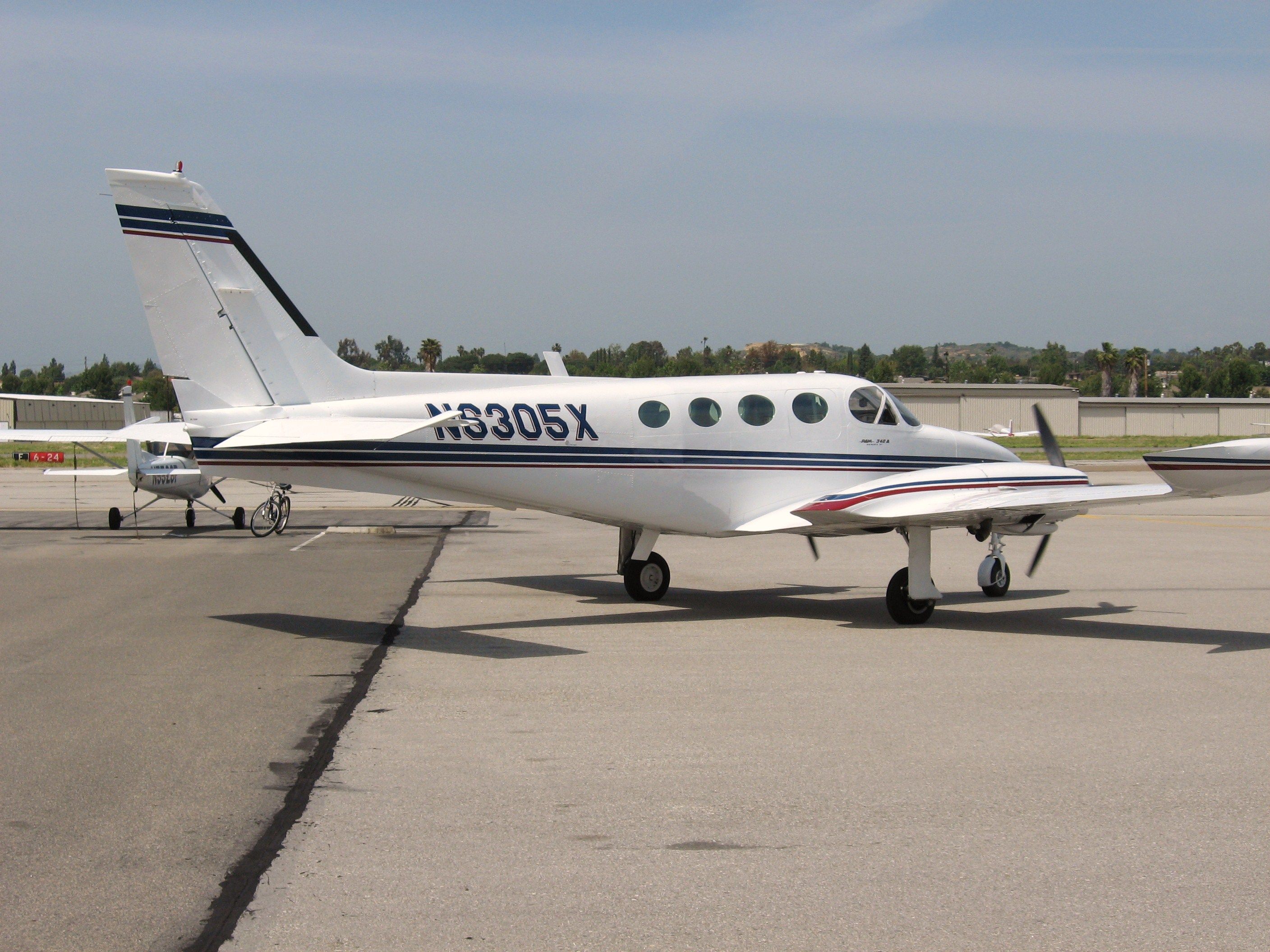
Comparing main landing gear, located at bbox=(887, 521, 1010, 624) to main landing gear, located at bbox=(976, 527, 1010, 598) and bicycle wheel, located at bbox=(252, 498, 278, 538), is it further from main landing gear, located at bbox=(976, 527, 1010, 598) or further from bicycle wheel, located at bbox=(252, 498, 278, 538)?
bicycle wheel, located at bbox=(252, 498, 278, 538)

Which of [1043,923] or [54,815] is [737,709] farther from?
[54,815]

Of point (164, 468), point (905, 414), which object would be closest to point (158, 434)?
point (164, 468)

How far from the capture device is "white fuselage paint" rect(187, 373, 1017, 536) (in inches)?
488

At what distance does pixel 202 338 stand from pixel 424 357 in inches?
4061

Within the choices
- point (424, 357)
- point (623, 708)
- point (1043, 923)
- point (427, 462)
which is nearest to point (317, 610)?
point (427, 462)

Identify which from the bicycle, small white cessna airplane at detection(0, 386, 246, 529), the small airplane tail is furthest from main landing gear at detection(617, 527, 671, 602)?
small white cessna airplane at detection(0, 386, 246, 529)

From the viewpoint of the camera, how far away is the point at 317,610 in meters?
13.8

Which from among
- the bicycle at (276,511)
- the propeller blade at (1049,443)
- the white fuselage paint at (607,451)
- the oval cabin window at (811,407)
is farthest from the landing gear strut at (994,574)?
the bicycle at (276,511)

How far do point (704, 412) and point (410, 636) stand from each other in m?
4.29

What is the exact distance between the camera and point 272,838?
19.1 feet

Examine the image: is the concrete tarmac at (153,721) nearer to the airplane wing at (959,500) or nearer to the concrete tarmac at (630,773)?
the concrete tarmac at (630,773)

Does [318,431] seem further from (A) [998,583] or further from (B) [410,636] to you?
(A) [998,583]

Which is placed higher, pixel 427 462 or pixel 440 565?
pixel 427 462

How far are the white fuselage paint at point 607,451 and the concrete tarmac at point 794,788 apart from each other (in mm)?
1440
